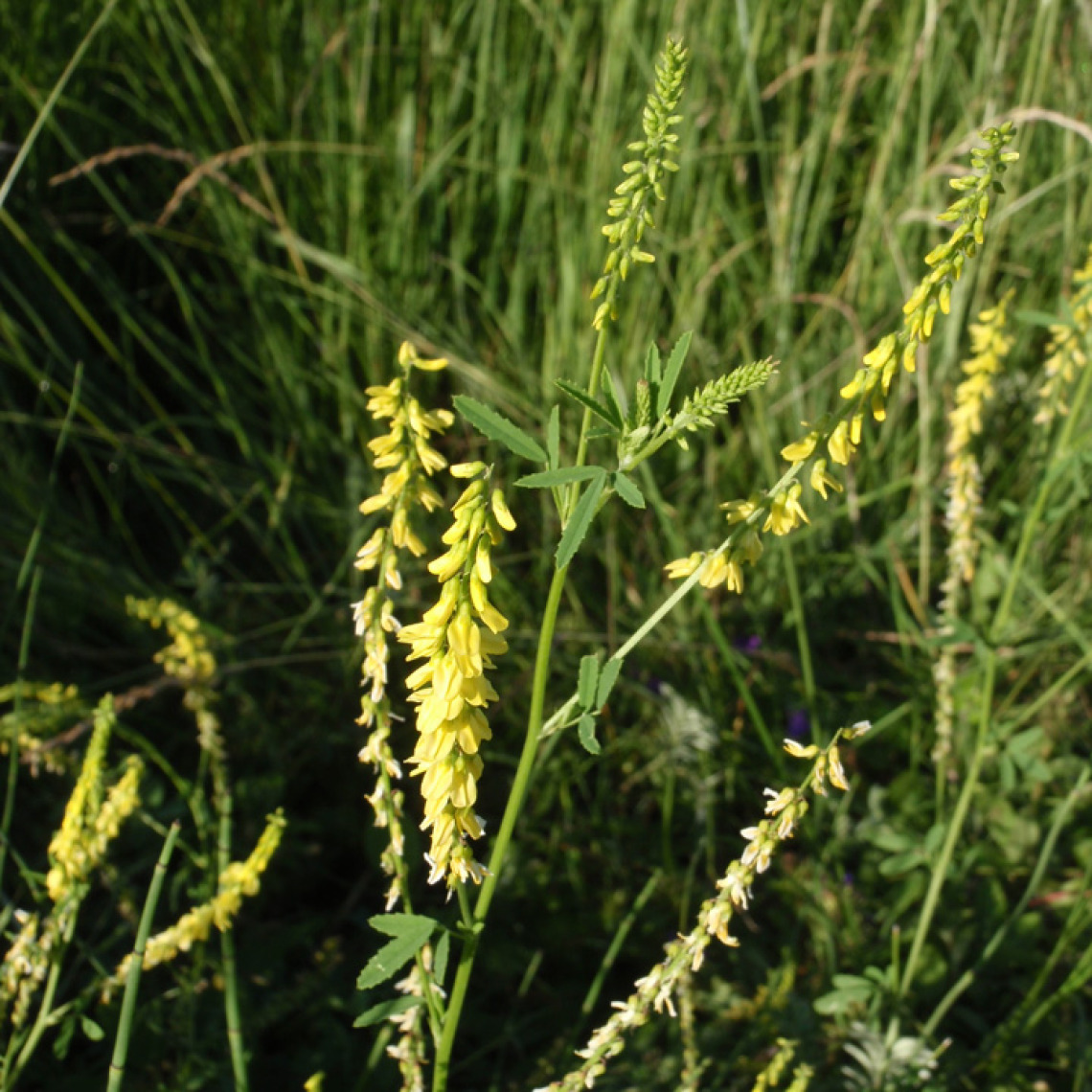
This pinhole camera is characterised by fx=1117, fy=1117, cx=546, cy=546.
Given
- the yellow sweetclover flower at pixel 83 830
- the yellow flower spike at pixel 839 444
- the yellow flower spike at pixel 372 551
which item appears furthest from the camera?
the yellow sweetclover flower at pixel 83 830

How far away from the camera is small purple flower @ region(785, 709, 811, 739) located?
2520 mm

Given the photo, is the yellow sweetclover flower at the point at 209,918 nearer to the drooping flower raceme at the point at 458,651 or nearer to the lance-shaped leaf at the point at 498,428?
the drooping flower raceme at the point at 458,651

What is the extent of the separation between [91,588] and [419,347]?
0.94 m

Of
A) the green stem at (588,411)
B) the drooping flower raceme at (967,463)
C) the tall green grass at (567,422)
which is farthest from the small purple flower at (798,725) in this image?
the green stem at (588,411)

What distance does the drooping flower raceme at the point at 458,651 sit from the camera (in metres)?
1.00

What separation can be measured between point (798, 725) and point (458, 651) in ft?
5.52

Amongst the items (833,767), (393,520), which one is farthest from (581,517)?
(833,767)

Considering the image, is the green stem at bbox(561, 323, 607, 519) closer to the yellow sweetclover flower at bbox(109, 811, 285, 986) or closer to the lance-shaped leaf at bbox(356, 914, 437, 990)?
the lance-shaped leaf at bbox(356, 914, 437, 990)

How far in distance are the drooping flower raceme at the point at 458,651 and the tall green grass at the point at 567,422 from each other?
3.31 feet

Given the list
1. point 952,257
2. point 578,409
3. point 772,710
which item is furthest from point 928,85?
point 952,257

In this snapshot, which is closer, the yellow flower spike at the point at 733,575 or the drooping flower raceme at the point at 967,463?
the yellow flower spike at the point at 733,575

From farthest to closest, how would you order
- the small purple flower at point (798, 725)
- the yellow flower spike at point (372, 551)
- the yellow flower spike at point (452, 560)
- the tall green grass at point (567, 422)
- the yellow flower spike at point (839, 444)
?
the small purple flower at point (798, 725) → the tall green grass at point (567, 422) → the yellow flower spike at point (372, 551) → the yellow flower spike at point (839, 444) → the yellow flower spike at point (452, 560)

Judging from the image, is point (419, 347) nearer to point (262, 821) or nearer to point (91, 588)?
point (91, 588)

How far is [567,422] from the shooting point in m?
2.73
